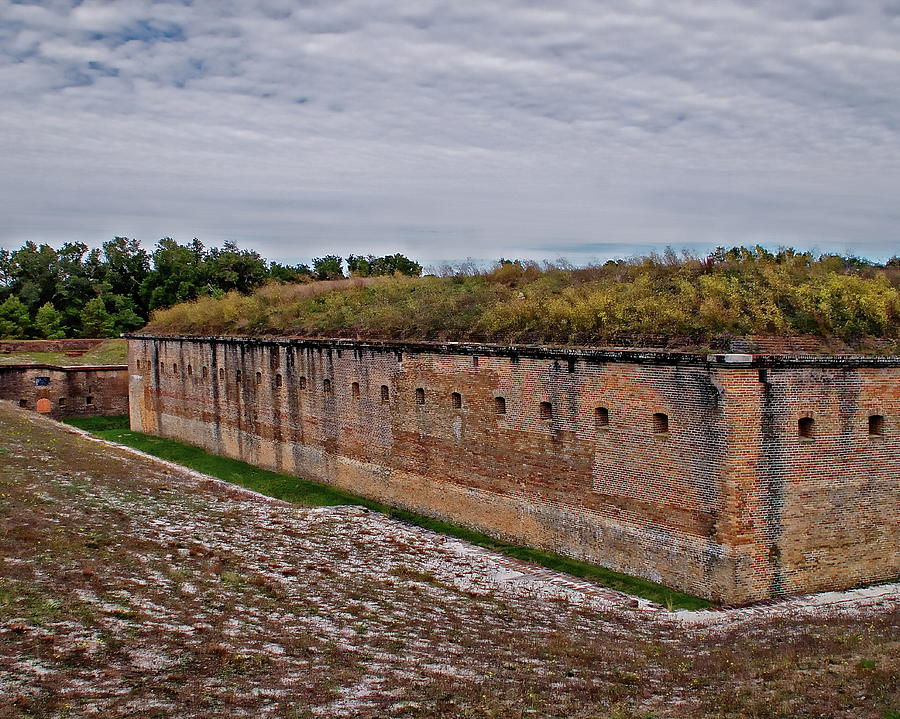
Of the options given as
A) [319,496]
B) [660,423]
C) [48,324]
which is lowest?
[319,496]

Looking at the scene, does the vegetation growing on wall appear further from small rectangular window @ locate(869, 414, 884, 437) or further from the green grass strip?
the green grass strip

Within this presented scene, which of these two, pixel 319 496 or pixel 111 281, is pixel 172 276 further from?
pixel 319 496

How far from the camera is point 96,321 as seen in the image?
46.6m

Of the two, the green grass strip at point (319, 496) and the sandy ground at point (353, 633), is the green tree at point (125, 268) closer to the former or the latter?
the green grass strip at point (319, 496)

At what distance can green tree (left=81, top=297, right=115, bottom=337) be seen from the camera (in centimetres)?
4634

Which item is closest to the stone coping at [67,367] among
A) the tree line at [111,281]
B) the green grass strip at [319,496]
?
the green grass strip at [319,496]

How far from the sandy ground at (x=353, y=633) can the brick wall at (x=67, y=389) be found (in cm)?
1932

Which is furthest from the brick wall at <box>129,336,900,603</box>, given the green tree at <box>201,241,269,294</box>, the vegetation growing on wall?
the green tree at <box>201,241,269,294</box>

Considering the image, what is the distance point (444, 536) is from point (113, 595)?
686cm

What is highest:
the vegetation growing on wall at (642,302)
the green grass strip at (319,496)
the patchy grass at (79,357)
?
the vegetation growing on wall at (642,302)

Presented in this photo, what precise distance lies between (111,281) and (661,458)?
48431 mm

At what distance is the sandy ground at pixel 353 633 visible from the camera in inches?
274

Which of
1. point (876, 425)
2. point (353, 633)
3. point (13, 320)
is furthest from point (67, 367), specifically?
point (876, 425)

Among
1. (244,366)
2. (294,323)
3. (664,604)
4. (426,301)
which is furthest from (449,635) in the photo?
(244,366)
